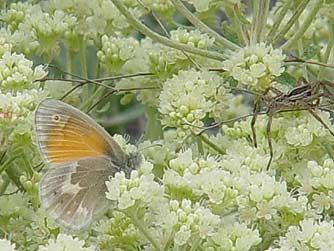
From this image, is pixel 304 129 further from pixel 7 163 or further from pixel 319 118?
pixel 7 163

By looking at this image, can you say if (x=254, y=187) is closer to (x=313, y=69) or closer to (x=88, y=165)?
(x=88, y=165)

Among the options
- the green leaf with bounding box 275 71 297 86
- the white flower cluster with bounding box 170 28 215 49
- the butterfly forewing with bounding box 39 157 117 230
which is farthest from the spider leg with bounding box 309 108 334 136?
the butterfly forewing with bounding box 39 157 117 230

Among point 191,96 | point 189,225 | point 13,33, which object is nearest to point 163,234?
point 189,225

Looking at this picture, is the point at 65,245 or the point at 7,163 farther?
the point at 7,163

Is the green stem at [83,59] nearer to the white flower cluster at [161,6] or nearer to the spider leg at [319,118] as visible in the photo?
the white flower cluster at [161,6]

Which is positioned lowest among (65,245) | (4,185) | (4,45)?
(4,185)

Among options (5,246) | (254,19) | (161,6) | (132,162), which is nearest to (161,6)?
(161,6)

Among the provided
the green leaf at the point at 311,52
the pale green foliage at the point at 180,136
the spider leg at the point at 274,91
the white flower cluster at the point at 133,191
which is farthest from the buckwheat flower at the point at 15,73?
the green leaf at the point at 311,52
